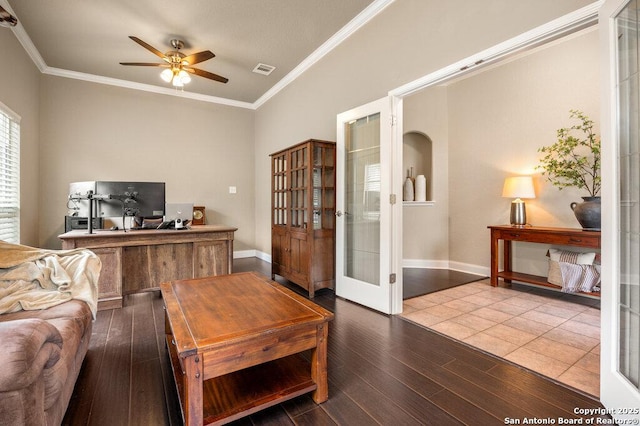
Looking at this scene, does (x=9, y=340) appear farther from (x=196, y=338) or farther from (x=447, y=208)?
(x=447, y=208)

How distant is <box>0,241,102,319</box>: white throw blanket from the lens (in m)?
1.66

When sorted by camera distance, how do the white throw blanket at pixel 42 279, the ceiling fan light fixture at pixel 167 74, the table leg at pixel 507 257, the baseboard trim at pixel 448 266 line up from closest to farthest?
the white throw blanket at pixel 42 279, the ceiling fan light fixture at pixel 167 74, the table leg at pixel 507 257, the baseboard trim at pixel 448 266

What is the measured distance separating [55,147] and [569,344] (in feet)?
21.1

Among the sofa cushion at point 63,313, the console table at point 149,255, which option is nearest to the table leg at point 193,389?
the sofa cushion at point 63,313

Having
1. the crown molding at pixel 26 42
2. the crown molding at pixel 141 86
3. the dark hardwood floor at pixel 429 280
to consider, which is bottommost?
the dark hardwood floor at pixel 429 280

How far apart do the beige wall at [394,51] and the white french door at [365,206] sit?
32 cm

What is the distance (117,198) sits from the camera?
10.1 feet

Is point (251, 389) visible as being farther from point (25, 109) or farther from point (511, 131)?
point (25, 109)

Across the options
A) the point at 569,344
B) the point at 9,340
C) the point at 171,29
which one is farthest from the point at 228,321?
the point at 171,29

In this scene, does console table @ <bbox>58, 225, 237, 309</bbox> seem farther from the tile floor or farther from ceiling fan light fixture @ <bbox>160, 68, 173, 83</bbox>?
the tile floor

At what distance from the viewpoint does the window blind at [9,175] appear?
317 centimetres

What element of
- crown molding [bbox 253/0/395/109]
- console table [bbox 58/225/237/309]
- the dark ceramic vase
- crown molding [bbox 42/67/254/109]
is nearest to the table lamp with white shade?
the dark ceramic vase

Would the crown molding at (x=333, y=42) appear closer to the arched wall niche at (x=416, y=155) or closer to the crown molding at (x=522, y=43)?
the crown molding at (x=522, y=43)

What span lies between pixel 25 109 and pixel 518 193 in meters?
6.16
